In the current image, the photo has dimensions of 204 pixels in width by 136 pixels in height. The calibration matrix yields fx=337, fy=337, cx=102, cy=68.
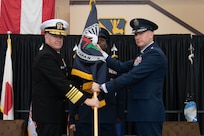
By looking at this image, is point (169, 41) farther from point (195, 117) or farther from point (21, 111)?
point (21, 111)

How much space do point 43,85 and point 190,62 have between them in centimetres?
251

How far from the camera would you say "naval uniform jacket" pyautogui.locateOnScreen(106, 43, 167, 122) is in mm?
2807

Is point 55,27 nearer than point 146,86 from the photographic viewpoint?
No

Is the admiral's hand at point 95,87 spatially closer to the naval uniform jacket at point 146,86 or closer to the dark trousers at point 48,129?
the naval uniform jacket at point 146,86

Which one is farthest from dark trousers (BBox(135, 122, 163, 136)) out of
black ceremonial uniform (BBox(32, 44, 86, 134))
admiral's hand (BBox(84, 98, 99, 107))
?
black ceremonial uniform (BBox(32, 44, 86, 134))

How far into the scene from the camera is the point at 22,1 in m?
5.22

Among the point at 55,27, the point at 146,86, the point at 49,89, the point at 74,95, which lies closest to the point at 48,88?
the point at 49,89

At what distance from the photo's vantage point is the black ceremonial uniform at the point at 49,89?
279 cm

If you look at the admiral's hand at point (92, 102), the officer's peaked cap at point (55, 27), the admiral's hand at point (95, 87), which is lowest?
the admiral's hand at point (92, 102)

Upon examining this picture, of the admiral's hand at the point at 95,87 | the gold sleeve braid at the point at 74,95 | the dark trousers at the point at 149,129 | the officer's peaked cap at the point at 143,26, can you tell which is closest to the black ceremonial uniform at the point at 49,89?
the gold sleeve braid at the point at 74,95

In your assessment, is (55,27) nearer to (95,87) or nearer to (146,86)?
(95,87)

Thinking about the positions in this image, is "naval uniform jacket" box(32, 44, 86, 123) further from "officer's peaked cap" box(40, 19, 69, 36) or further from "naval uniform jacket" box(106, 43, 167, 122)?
"naval uniform jacket" box(106, 43, 167, 122)

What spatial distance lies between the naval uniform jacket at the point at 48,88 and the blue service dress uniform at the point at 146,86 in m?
0.38

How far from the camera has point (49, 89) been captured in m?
2.86
